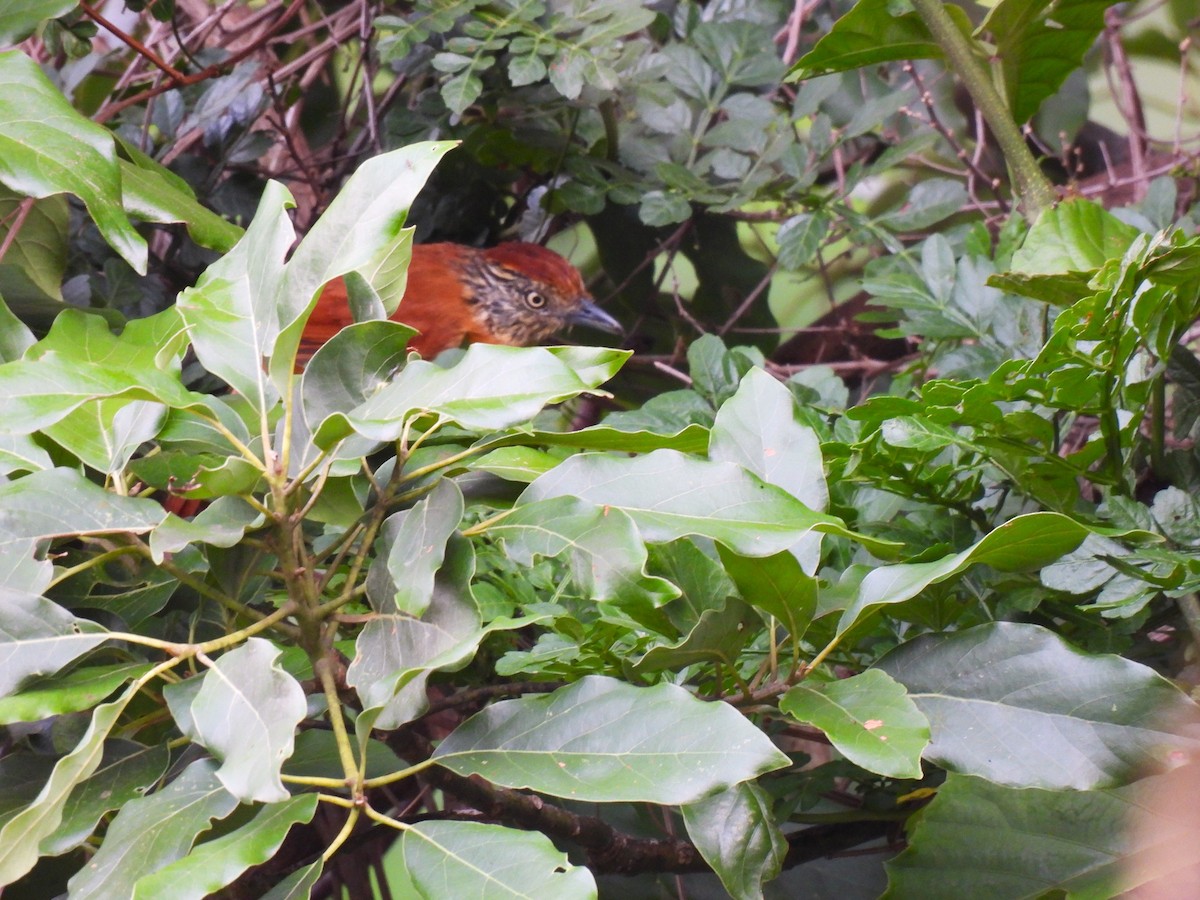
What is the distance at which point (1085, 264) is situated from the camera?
3.58ft

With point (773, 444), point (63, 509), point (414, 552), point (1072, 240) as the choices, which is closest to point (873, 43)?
point (1072, 240)

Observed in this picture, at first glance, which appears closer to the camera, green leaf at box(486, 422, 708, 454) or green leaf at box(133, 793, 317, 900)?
green leaf at box(133, 793, 317, 900)

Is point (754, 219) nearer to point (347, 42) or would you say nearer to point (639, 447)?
point (347, 42)

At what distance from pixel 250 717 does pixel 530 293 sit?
1.75 meters

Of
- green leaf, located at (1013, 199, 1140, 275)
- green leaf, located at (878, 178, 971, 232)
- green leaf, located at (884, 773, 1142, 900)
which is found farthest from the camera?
green leaf, located at (878, 178, 971, 232)

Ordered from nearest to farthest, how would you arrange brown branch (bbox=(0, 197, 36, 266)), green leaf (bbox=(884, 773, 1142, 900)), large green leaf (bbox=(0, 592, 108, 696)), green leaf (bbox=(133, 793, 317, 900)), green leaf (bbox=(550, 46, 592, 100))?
green leaf (bbox=(133, 793, 317, 900)) < large green leaf (bbox=(0, 592, 108, 696)) < green leaf (bbox=(884, 773, 1142, 900)) < brown branch (bbox=(0, 197, 36, 266)) < green leaf (bbox=(550, 46, 592, 100))

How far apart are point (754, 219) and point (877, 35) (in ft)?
2.50

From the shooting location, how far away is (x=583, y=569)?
0.68 meters

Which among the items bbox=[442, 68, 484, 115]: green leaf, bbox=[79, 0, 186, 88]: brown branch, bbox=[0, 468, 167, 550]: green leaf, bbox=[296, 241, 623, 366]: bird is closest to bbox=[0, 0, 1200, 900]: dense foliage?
bbox=[0, 468, 167, 550]: green leaf

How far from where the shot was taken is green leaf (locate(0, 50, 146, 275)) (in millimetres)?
928

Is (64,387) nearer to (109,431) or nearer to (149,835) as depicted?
(109,431)

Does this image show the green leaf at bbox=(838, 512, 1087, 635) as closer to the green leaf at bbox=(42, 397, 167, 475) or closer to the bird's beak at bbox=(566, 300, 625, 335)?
the green leaf at bbox=(42, 397, 167, 475)

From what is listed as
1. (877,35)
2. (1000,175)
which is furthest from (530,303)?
(877,35)

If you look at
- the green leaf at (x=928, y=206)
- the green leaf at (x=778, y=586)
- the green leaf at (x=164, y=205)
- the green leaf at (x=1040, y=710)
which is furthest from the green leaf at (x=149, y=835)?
the green leaf at (x=928, y=206)
